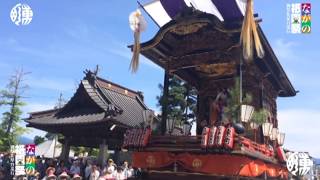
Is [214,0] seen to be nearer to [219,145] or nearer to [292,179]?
[219,145]

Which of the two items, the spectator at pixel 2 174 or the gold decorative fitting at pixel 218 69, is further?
the spectator at pixel 2 174

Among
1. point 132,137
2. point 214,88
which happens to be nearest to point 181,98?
point 214,88

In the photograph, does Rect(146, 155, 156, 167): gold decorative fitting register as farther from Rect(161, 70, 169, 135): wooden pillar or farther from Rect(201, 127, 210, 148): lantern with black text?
Rect(201, 127, 210, 148): lantern with black text

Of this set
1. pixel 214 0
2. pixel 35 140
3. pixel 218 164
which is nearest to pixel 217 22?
pixel 214 0

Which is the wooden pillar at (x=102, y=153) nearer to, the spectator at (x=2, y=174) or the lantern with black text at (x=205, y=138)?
the spectator at (x=2, y=174)

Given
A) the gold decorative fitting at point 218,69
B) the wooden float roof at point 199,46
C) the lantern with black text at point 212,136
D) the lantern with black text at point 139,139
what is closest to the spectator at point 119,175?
the lantern with black text at point 139,139

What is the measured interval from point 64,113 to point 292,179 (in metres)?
13.5

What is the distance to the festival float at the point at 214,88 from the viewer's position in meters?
13.4

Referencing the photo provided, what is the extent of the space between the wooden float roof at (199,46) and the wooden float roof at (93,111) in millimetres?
5829

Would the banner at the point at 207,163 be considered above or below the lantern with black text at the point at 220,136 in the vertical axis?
below

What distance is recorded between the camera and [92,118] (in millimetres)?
22328

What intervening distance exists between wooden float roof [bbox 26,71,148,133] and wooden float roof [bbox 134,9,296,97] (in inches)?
229

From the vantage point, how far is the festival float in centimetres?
1336

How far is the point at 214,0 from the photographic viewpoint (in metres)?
16.0
